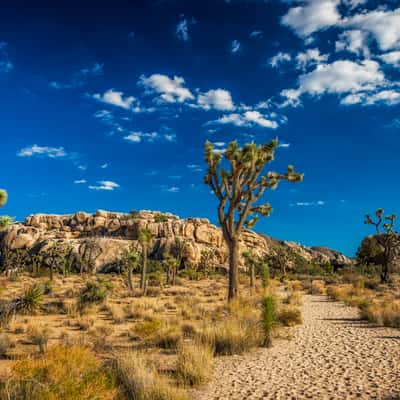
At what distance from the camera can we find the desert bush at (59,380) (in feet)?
13.7

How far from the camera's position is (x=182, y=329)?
1005 centimetres

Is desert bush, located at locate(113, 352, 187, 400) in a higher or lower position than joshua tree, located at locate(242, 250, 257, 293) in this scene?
lower

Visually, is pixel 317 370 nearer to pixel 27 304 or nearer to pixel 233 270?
pixel 233 270

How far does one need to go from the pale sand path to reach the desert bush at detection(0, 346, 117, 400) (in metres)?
1.54

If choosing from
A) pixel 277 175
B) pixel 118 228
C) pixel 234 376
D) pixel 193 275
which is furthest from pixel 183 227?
pixel 234 376

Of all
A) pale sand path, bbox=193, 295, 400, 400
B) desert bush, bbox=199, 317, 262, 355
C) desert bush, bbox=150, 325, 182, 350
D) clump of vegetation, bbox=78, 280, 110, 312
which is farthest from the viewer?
clump of vegetation, bbox=78, 280, 110, 312

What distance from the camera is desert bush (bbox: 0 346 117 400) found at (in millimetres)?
4172

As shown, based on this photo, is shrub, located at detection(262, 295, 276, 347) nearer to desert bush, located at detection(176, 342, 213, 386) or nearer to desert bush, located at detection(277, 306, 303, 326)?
desert bush, located at detection(176, 342, 213, 386)

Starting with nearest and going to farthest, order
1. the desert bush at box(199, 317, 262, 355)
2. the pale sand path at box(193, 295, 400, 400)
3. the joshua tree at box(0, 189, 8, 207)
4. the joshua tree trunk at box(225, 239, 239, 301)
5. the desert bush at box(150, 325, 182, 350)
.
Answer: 1. the pale sand path at box(193, 295, 400, 400)
2. the desert bush at box(199, 317, 262, 355)
3. the desert bush at box(150, 325, 182, 350)
4. the joshua tree at box(0, 189, 8, 207)
5. the joshua tree trunk at box(225, 239, 239, 301)

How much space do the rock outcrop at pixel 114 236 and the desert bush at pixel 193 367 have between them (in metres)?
40.8

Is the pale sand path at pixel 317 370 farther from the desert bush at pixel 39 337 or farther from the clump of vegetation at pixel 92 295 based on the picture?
the clump of vegetation at pixel 92 295

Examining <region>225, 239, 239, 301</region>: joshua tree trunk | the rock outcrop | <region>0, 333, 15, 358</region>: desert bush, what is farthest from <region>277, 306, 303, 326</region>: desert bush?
the rock outcrop

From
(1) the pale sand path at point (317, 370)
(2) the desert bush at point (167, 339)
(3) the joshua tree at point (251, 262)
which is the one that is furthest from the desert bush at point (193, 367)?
(3) the joshua tree at point (251, 262)

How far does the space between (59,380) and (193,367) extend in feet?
7.83
